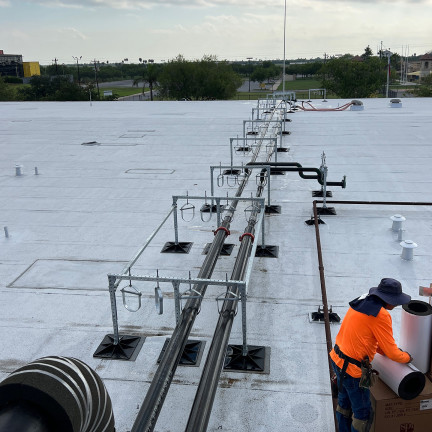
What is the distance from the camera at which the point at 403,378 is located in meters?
4.59

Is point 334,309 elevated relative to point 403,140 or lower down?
lower down

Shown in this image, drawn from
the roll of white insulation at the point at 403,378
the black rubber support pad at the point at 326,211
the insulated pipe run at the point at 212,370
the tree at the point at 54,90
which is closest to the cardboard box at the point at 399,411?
the roll of white insulation at the point at 403,378

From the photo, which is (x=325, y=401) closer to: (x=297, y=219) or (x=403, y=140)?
(x=297, y=219)

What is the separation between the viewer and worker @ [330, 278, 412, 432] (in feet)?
15.5

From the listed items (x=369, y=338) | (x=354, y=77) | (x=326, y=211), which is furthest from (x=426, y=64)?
(x=369, y=338)

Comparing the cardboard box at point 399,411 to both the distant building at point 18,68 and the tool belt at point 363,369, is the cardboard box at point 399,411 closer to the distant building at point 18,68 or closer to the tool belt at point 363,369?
the tool belt at point 363,369

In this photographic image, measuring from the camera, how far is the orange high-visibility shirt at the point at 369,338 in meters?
4.72

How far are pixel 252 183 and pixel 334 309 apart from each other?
24.4 feet

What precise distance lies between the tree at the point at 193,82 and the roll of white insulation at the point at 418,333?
8015 centimetres

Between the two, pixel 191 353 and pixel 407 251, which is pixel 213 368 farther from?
pixel 407 251

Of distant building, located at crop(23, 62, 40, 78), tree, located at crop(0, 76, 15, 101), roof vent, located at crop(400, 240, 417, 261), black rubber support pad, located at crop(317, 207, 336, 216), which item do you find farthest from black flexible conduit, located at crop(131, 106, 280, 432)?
distant building, located at crop(23, 62, 40, 78)

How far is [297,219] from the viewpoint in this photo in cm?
1170

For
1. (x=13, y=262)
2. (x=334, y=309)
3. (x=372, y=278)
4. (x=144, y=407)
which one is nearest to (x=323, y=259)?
(x=372, y=278)

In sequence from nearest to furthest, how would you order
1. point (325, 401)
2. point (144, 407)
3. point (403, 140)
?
1. point (144, 407)
2. point (325, 401)
3. point (403, 140)
